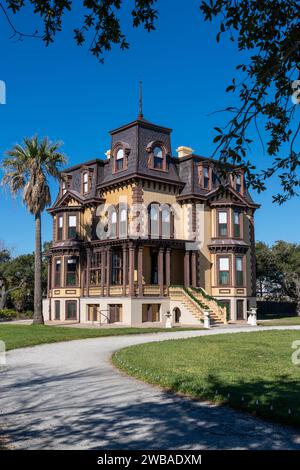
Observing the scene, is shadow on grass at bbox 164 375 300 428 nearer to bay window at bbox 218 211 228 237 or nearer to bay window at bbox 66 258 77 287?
bay window at bbox 218 211 228 237

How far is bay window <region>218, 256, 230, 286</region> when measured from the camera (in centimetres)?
3541

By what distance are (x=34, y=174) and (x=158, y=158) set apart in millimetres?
9567

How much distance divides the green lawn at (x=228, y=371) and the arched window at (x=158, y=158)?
729 inches

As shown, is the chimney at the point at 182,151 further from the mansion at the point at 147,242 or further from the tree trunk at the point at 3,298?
the tree trunk at the point at 3,298

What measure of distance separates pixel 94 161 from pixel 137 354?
24.1 meters

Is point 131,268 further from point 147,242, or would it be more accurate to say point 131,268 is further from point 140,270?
point 147,242

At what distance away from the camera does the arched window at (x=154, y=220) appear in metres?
33.1

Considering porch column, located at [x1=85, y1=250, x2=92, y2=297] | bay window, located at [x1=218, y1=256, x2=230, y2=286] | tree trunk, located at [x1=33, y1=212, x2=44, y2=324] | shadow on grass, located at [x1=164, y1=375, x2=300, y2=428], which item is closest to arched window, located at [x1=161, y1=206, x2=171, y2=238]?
bay window, located at [x1=218, y1=256, x2=230, y2=286]

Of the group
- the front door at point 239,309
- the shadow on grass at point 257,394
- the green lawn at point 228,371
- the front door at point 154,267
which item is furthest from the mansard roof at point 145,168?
the shadow on grass at point 257,394

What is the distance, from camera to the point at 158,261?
32.4 m

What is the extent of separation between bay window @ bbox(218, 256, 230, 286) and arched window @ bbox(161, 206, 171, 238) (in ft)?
15.4

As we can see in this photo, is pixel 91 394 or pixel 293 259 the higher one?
pixel 293 259

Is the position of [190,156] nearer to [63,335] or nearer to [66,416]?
[63,335]
